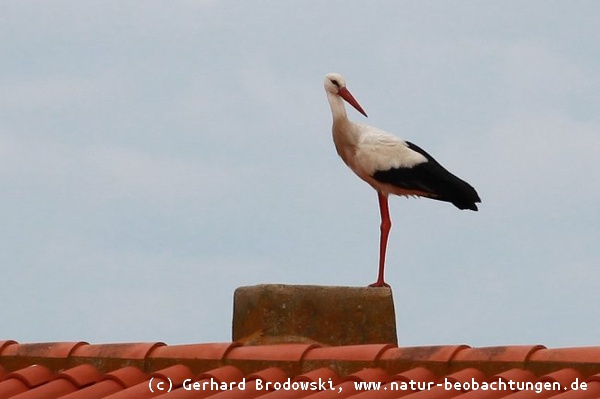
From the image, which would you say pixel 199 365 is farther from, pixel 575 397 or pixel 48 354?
pixel 575 397

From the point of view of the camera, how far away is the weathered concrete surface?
23.5 feet

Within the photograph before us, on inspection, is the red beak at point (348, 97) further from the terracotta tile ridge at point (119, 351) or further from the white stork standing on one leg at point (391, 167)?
the terracotta tile ridge at point (119, 351)

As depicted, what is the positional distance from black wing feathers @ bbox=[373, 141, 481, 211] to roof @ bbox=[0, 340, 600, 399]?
9.51 ft

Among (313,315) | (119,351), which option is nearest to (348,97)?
(313,315)

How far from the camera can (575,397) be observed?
207 inches

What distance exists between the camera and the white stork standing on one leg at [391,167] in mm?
9500

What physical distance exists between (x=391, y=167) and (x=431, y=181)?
1.02 ft

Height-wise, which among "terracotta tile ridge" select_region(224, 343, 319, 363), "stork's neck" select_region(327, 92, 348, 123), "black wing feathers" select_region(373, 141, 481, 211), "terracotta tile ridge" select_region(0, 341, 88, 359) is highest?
"stork's neck" select_region(327, 92, 348, 123)

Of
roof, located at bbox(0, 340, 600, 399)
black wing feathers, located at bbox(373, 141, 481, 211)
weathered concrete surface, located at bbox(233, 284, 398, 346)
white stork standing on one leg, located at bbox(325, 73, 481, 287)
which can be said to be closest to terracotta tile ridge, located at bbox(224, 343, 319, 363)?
roof, located at bbox(0, 340, 600, 399)

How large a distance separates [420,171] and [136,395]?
3.93 metres

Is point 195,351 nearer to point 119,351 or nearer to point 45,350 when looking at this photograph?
point 119,351

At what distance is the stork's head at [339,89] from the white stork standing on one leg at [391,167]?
→ 0.23 m

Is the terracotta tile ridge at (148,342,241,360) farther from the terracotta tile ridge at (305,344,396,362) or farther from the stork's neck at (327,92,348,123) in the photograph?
the stork's neck at (327,92,348,123)

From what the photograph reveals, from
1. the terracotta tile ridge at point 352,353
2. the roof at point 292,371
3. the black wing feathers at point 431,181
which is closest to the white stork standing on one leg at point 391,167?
the black wing feathers at point 431,181
